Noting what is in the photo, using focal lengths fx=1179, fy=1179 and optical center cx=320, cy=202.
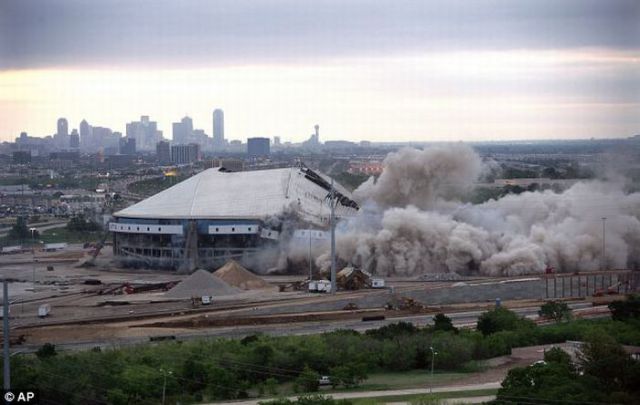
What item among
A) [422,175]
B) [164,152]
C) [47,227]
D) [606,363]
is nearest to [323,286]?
[422,175]

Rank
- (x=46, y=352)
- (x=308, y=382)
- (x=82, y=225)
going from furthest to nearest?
(x=82, y=225) → (x=46, y=352) → (x=308, y=382)

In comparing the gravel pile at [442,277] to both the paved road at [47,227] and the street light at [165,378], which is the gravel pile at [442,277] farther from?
the paved road at [47,227]

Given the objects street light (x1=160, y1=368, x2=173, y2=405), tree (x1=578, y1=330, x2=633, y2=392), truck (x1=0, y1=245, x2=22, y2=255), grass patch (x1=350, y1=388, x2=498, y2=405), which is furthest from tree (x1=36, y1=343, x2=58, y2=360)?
truck (x1=0, y1=245, x2=22, y2=255)

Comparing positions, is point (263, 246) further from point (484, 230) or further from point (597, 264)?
point (597, 264)

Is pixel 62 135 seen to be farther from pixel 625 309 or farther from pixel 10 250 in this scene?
pixel 625 309

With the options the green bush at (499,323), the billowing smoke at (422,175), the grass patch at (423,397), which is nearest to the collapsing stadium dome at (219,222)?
the billowing smoke at (422,175)

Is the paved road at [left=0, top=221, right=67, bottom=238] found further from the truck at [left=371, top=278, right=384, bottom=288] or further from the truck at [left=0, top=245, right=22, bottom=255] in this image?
the truck at [left=371, top=278, right=384, bottom=288]
